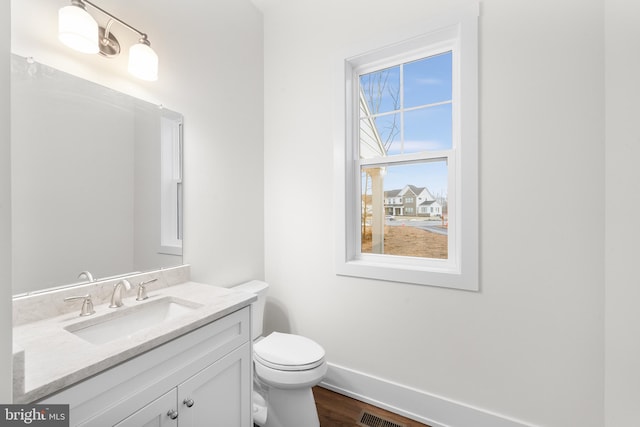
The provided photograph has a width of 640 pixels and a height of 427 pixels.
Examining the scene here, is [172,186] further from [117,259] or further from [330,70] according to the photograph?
[330,70]

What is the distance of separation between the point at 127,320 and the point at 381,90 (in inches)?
77.6

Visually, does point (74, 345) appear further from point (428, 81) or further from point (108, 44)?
point (428, 81)

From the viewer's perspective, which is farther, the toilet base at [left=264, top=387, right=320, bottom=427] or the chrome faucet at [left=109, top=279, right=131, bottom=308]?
the toilet base at [left=264, top=387, right=320, bottom=427]

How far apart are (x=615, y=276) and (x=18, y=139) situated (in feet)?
7.96

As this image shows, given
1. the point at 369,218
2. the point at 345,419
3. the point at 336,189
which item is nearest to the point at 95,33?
the point at 336,189

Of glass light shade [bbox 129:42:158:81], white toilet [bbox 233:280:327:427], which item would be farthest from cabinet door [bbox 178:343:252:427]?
glass light shade [bbox 129:42:158:81]

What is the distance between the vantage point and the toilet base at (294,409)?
1486mm

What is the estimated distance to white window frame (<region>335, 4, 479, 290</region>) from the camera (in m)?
1.50

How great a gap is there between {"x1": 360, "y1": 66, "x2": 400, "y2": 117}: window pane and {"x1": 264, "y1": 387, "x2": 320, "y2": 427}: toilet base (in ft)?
5.93

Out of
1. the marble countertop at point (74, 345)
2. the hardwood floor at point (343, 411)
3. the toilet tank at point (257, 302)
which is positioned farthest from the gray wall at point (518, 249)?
the marble countertop at point (74, 345)

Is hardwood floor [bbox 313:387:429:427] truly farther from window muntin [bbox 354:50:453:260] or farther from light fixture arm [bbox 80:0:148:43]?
light fixture arm [bbox 80:0:148:43]

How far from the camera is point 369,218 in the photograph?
77.5 inches

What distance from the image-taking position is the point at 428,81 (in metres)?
1.76

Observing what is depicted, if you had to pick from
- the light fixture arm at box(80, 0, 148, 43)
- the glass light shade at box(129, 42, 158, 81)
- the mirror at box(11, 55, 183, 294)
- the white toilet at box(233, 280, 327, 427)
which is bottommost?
the white toilet at box(233, 280, 327, 427)
